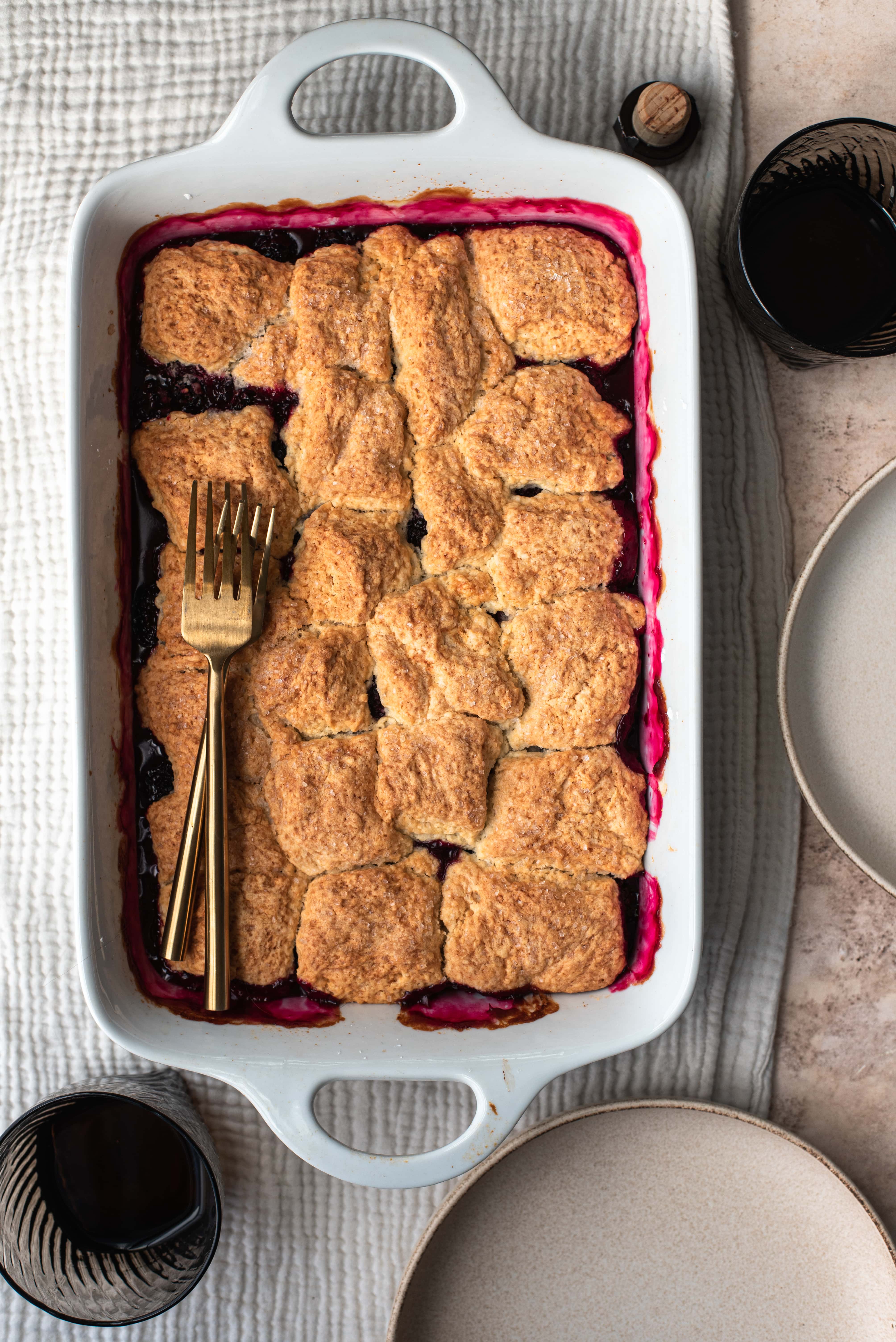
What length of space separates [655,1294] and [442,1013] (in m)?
0.66

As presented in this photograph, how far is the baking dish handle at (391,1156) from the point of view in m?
1.49

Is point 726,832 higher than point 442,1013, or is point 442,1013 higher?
point 726,832

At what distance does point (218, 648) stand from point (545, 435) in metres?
0.64

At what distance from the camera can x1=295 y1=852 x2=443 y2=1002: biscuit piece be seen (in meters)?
1.58

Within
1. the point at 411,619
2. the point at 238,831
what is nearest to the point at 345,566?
Result: the point at 411,619

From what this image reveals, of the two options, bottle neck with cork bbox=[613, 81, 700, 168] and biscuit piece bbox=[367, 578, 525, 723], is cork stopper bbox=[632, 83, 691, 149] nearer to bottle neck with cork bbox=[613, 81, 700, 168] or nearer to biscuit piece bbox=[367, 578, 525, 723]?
bottle neck with cork bbox=[613, 81, 700, 168]

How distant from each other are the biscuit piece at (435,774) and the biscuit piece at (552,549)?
24 centimetres

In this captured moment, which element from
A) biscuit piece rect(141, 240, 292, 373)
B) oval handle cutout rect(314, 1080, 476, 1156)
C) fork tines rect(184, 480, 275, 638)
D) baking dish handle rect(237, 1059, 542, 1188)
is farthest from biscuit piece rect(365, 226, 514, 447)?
oval handle cutout rect(314, 1080, 476, 1156)

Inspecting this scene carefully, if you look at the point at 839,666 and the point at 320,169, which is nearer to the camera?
the point at 320,169

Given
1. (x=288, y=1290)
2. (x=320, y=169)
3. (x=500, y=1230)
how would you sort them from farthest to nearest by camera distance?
(x=288, y=1290) < (x=500, y=1230) < (x=320, y=169)

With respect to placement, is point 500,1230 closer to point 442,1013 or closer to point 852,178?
point 442,1013

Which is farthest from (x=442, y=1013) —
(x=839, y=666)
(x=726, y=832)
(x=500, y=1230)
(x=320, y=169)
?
(x=320, y=169)

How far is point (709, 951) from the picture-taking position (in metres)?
1.79


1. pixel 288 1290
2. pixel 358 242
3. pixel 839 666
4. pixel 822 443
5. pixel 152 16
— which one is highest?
pixel 152 16
